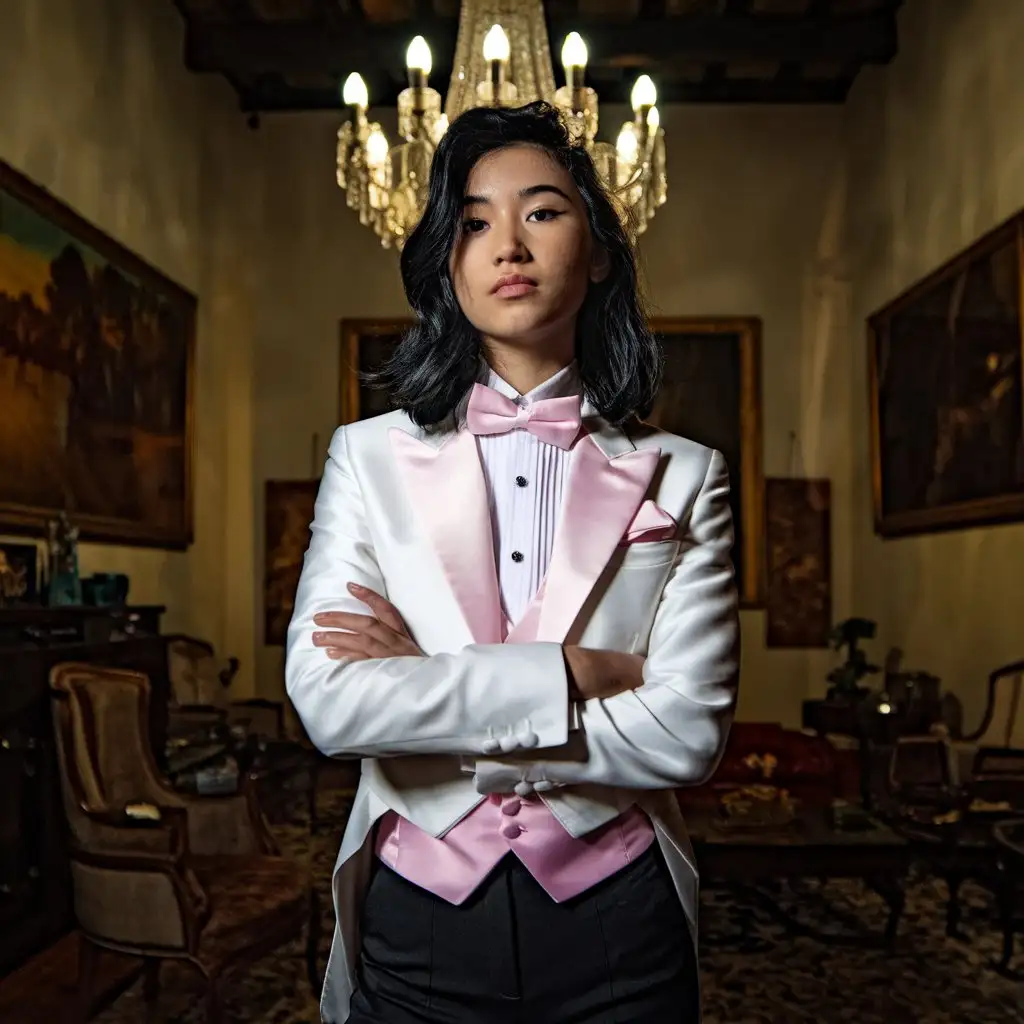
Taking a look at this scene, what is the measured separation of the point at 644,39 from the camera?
7246 millimetres

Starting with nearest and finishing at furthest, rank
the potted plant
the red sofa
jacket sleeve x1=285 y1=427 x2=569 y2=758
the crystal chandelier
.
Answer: jacket sleeve x1=285 y1=427 x2=569 y2=758 < the crystal chandelier < the red sofa < the potted plant

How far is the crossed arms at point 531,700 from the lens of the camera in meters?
1.19

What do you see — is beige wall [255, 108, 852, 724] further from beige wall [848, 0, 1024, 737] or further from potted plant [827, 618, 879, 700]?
potted plant [827, 618, 879, 700]

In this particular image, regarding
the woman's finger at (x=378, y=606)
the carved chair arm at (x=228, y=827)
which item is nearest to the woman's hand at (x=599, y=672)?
the woman's finger at (x=378, y=606)

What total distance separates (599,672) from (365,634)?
0.92 feet

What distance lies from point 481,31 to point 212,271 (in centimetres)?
376

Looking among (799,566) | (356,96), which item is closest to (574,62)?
(356,96)

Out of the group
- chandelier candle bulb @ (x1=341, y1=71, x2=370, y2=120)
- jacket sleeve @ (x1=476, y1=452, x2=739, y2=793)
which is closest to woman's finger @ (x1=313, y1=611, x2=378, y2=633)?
jacket sleeve @ (x1=476, y1=452, x2=739, y2=793)

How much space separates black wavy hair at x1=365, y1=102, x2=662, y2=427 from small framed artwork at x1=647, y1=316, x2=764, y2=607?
6607 millimetres

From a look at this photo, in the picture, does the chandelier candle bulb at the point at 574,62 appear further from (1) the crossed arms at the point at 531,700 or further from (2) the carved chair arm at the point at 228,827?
(1) the crossed arms at the point at 531,700

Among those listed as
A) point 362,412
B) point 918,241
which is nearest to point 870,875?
point 918,241

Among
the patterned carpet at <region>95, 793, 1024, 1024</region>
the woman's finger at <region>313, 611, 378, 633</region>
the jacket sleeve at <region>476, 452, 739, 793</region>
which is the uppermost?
the woman's finger at <region>313, 611, 378, 633</region>

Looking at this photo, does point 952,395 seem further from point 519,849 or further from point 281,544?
point 519,849

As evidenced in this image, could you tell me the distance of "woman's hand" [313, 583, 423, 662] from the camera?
4.18 ft
